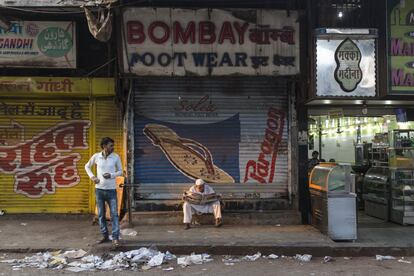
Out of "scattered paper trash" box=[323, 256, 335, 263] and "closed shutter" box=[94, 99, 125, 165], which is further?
"closed shutter" box=[94, 99, 125, 165]

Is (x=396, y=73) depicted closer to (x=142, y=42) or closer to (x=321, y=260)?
(x=321, y=260)

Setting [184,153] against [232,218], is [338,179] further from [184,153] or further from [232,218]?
[184,153]

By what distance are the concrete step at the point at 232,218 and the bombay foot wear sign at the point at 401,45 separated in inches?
137

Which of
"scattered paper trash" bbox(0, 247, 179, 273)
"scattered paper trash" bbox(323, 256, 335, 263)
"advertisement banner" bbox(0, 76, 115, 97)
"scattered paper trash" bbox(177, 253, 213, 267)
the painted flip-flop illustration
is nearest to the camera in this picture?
"scattered paper trash" bbox(0, 247, 179, 273)

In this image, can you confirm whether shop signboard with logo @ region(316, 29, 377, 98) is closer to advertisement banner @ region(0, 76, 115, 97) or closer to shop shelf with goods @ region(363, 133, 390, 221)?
shop shelf with goods @ region(363, 133, 390, 221)

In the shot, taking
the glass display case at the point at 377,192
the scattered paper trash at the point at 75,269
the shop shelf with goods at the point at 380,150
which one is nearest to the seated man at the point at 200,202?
the scattered paper trash at the point at 75,269

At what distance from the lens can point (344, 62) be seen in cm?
1058

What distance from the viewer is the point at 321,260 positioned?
846 cm

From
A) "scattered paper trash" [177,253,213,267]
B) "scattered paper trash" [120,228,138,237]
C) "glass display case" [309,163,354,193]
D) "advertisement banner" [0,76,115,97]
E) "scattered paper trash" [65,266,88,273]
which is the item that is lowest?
"scattered paper trash" [177,253,213,267]

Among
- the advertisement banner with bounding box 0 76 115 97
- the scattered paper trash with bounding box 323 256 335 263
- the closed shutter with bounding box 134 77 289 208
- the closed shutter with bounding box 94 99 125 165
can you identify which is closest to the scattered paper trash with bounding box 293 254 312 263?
the scattered paper trash with bounding box 323 256 335 263

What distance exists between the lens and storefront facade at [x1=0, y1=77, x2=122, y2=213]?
11.3 meters

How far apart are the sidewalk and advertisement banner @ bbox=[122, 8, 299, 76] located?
10.6 ft

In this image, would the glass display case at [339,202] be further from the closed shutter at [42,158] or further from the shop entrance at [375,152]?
the closed shutter at [42,158]

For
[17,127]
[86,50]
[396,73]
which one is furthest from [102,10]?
[396,73]
